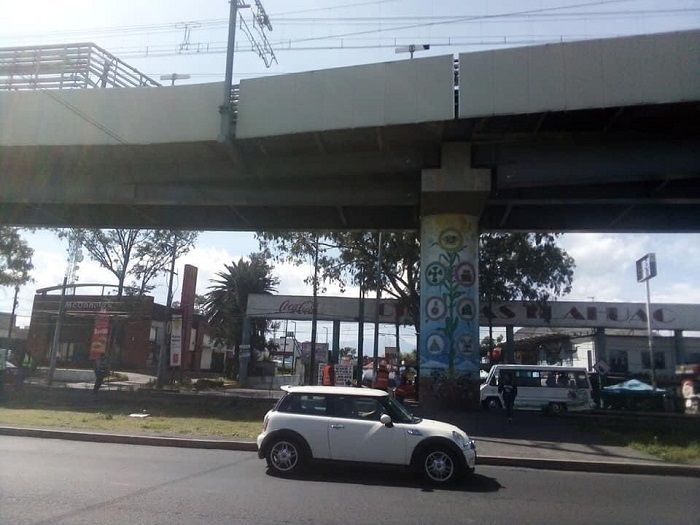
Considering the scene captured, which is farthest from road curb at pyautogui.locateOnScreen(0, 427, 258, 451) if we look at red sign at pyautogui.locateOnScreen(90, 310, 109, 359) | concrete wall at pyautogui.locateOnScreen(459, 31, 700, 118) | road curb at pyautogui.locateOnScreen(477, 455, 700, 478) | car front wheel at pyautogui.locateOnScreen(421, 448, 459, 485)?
red sign at pyautogui.locateOnScreen(90, 310, 109, 359)

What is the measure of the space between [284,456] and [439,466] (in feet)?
8.14

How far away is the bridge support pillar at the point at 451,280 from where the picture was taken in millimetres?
19625

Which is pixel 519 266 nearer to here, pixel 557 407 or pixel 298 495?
pixel 557 407

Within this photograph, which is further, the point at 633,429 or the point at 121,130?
the point at 121,130

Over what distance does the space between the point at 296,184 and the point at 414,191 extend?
4479 mm

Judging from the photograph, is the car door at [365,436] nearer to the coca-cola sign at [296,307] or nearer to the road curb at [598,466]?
the road curb at [598,466]

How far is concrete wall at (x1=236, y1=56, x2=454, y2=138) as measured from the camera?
1808cm

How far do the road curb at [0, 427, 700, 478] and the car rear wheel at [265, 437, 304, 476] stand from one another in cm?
319

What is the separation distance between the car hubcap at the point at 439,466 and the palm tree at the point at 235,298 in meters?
49.1

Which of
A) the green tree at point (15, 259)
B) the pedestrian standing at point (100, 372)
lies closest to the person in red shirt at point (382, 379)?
the pedestrian standing at point (100, 372)

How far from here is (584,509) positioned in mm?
7801

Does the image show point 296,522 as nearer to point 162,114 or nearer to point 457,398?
point 457,398

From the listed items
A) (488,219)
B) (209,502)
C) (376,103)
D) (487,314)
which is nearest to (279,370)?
(487,314)

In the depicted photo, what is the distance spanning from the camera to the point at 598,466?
1127cm
